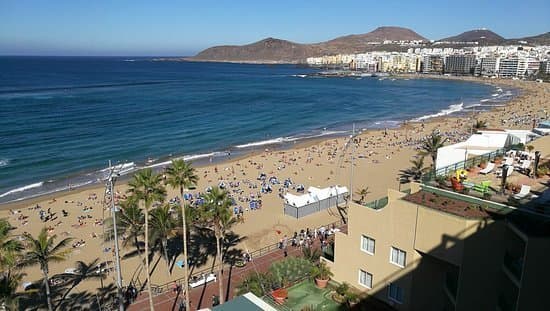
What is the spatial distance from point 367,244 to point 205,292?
9.61m

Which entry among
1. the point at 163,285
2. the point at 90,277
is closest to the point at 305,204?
the point at 163,285

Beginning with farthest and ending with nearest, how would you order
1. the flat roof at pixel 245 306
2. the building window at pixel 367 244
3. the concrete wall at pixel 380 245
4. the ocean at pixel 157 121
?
the ocean at pixel 157 121 → the building window at pixel 367 244 → the concrete wall at pixel 380 245 → the flat roof at pixel 245 306

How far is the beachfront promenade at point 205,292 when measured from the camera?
20922 millimetres

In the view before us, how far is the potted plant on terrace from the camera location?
17734mm

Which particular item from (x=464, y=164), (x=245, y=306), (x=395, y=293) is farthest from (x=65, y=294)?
(x=464, y=164)

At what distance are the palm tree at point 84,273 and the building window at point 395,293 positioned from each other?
16.4 meters

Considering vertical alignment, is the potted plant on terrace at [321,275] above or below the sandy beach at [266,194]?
above

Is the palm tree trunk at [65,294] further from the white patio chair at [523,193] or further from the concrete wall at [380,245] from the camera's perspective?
the white patio chair at [523,193]

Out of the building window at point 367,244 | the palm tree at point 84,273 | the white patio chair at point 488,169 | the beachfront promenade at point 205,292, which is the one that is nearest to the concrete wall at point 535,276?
the building window at point 367,244

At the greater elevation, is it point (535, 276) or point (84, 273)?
point (535, 276)

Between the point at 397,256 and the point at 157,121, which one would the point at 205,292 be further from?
the point at 157,121

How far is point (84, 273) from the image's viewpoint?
25359mm

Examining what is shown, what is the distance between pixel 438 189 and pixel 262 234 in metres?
17.0

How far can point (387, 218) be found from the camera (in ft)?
49.7
